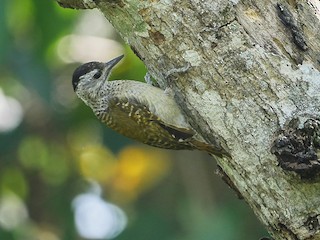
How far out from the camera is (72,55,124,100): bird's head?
5.99 m

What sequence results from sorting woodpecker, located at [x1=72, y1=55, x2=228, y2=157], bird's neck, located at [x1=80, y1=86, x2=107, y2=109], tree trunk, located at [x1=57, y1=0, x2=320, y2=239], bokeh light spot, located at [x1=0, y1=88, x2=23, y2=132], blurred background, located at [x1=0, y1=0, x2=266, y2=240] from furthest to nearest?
bokeh light spot, located at [x1=0, y1=88, x2=23, y2=132]
blurred background, located at [x1=0, y1=0, x2=266, y2=240]
bird's neck, located at [x1=80, y1=86, x2=107, y2=109]
woodpecker, located at [x1=72, y1=55, x2=228, y2=157]
tree trunk, located at [x1=57, y1=0, x2=320, y2=239]

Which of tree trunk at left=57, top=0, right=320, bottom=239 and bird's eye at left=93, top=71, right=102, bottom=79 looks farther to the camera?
bird's eye at left=93, top=71, right=102, bottom=79

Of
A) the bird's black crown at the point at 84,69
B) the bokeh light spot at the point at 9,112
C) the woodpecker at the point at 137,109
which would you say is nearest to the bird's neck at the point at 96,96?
the woodpecker at the point at 137,109

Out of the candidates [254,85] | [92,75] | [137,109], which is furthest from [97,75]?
[254,85]

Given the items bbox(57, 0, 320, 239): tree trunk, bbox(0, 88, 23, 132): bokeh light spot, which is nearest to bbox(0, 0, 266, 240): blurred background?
bbox(0, 88, 23, 132): bokeh light spot

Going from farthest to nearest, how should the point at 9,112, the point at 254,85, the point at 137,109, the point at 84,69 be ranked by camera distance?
the point at 9,112 → the point at 84,69 → the point at 137,109 → the point at 254,85

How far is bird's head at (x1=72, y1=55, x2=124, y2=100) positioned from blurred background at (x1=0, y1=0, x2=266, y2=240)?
27.4 inches

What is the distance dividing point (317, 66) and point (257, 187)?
2.09 ft

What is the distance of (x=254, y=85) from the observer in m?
4.43

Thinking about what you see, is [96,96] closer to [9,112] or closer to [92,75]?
[92,75]

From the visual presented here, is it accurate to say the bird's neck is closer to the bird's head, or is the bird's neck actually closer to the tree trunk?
the bird's head

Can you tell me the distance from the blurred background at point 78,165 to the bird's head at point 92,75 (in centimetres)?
70

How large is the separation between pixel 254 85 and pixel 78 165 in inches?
156

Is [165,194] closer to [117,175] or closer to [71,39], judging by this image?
[117,175]
